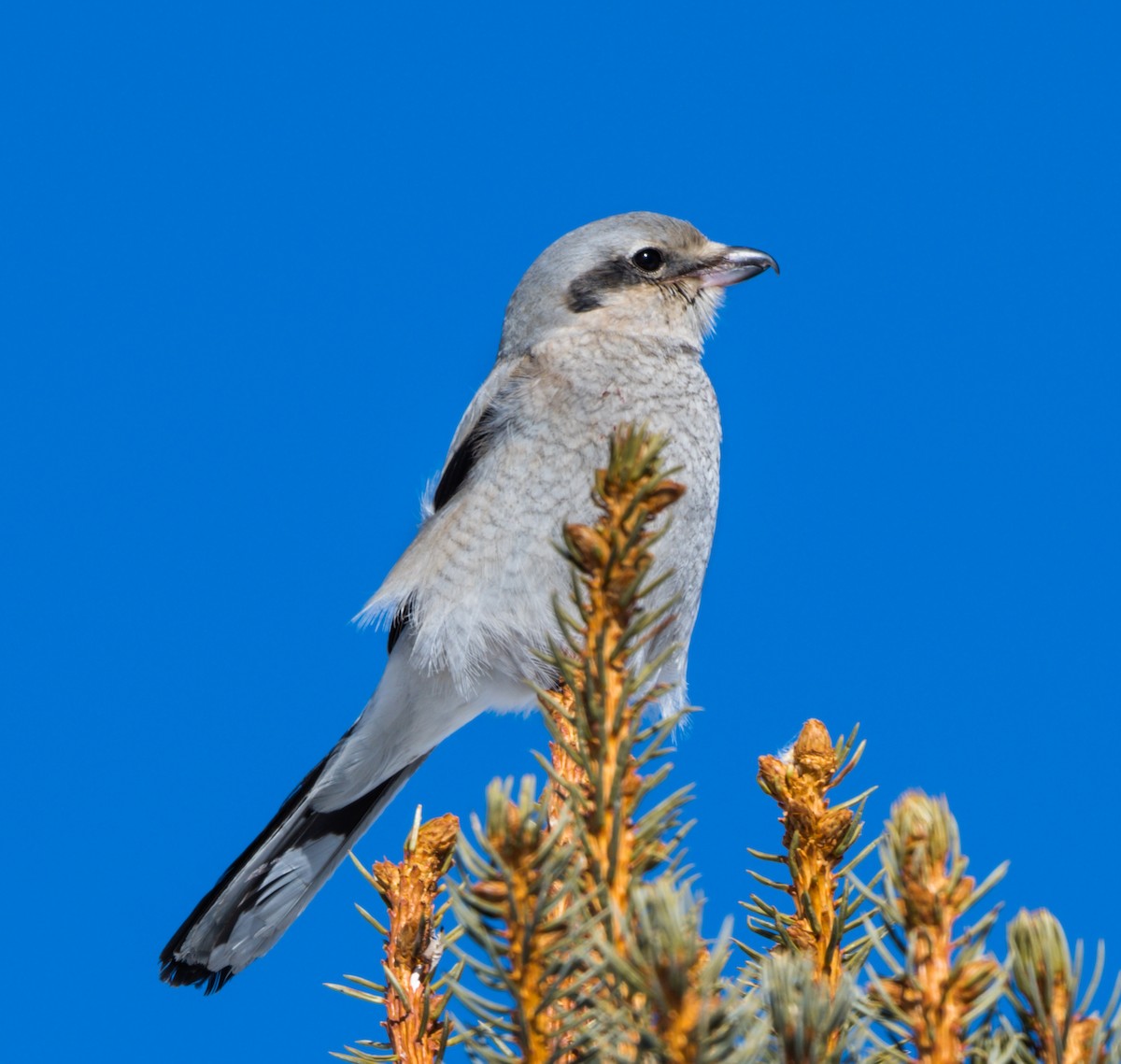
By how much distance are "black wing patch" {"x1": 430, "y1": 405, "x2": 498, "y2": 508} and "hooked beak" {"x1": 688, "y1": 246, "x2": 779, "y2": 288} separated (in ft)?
2.54

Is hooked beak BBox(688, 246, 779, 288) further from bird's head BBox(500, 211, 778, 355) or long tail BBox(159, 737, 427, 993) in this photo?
long tail BBox(159, 737, 427, 993)

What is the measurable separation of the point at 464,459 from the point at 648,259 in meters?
0.81

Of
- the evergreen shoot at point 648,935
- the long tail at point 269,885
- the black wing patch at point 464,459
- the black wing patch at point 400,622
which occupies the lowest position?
the evergreen shoot at point 648,935

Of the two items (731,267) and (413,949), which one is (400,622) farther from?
(413,949)

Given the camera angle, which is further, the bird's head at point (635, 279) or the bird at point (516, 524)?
the bird's head at point (635, 279)

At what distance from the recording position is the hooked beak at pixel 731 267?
3.56 m

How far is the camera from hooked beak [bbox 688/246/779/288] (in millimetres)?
3557

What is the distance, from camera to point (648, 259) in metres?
3.59

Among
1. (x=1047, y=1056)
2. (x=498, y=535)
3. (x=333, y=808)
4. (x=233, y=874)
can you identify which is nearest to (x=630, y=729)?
(x=1047, y=1056)

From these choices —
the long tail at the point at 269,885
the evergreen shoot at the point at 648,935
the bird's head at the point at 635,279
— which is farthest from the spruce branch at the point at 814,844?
the bird's head at the point at 635,279

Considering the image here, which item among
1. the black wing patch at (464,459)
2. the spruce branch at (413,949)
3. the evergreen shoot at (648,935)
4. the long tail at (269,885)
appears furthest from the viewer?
the black wing patch at (464,459)

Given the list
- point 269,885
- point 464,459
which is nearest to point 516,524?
point 464,459

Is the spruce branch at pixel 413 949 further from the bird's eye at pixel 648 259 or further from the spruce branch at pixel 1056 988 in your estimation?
the bird's eye at pixel 648 259

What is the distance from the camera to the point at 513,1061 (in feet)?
2.73
